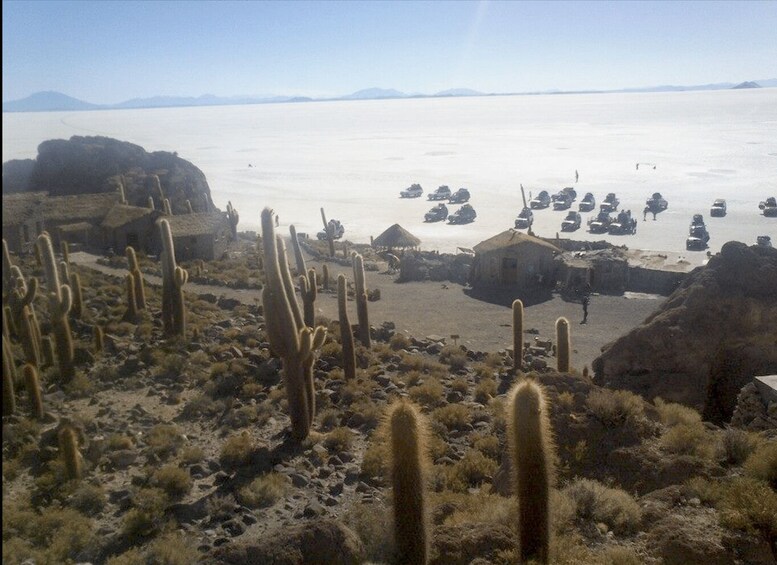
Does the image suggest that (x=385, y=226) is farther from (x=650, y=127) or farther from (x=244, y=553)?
(x=650, y=127)

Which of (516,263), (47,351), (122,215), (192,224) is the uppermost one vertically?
(122,215)

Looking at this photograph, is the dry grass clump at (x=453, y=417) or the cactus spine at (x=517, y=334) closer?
the dry grass clump at (x=453, y=417)

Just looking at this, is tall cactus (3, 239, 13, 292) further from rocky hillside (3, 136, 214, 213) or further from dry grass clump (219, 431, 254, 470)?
rocky hillside (3, 136, 214, 213)

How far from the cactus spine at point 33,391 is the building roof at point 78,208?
19408mm

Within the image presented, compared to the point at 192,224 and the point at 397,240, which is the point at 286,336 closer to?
the point at 192,224

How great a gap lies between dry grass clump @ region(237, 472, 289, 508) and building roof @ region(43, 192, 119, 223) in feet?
69.7

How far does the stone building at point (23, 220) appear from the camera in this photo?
44.0 ft

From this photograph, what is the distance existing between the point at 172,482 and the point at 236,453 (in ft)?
5.27

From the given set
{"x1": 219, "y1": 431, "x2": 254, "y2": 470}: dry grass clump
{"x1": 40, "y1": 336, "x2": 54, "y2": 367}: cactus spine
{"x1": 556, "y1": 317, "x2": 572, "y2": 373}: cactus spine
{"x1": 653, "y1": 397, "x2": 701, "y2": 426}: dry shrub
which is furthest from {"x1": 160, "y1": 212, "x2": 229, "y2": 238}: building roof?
{"x1": 653, "y1": 397, "x2": 701, "y2": 426}: dry shrub

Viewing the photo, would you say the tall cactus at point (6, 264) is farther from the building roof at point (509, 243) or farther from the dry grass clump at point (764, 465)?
the building roof at point (509, 243)

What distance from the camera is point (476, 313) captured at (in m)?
27.3

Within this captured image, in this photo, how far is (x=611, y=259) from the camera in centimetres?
3147

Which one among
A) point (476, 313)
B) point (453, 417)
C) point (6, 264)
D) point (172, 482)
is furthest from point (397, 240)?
point (6, 264)

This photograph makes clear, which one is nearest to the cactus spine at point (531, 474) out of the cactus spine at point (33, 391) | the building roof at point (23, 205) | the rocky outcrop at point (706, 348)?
the cactus spine at point (33, 391)
